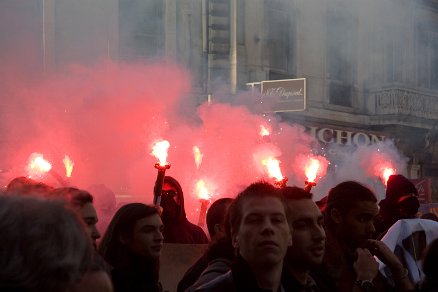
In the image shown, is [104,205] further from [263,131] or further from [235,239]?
[263,131]

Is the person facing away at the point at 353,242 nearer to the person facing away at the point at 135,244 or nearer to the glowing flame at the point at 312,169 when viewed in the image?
the person facing away at the point at 135,244

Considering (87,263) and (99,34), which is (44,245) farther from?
(99,34)

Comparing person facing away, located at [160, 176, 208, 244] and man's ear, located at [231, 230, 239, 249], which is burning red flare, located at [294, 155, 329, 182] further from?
man's ear, located at [231, 230, 239, 249]

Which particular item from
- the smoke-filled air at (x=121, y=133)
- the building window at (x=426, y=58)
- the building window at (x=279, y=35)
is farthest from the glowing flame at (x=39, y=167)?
the building window at (x=426, y=58)

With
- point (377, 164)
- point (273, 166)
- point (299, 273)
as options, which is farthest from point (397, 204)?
point (377, 164)

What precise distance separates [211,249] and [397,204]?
2656 mm

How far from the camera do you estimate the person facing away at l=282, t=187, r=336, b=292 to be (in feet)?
12.3

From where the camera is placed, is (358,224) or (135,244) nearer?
(135,244)

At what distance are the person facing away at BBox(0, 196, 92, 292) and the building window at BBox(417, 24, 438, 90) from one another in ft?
69.3

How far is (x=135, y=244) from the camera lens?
4.16m

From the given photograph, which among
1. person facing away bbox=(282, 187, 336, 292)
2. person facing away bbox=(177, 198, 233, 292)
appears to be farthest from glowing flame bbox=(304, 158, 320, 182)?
person facing away bbox=(282, 187, 336, 292)

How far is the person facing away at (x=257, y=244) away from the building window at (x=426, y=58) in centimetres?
1944

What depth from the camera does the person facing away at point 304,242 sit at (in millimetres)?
3764

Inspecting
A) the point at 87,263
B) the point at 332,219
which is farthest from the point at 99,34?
the point at 87,263
